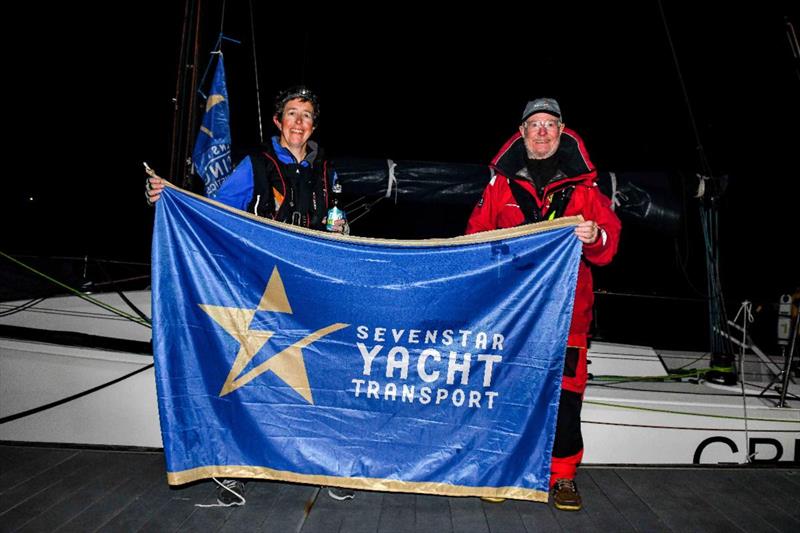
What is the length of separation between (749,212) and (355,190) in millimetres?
40783

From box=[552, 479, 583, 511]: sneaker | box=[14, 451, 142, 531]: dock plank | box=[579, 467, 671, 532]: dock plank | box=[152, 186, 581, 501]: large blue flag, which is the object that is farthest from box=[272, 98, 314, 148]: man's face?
box=[579, 467, 671, 532]: dock plank

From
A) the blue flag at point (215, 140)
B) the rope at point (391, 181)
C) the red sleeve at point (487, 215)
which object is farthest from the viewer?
the rope at point (391, 181)

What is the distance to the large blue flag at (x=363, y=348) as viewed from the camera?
2490 millimetres

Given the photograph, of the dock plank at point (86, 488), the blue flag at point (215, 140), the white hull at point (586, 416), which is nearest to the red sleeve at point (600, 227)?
the white hull at point (586, 416)

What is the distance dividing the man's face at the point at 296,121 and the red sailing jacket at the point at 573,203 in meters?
1.15

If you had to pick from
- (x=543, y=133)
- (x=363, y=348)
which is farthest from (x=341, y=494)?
(x=543, y=133)

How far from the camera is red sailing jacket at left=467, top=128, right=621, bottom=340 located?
2.71 meters

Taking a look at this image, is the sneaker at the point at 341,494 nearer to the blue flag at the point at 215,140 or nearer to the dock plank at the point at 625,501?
the dock plank at the point at 625,501

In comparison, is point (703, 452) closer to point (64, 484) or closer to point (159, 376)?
point (159, 376)

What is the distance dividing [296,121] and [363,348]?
1424 mm

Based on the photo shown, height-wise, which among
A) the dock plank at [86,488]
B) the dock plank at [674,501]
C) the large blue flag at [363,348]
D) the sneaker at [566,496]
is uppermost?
the large blue flag at [363,348]

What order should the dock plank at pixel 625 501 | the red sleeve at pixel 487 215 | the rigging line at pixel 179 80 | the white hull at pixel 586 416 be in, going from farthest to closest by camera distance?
the white hull at pixel 586 416
the rigging line at pixel 179 80
the red sleeve at pixel 487 215
the dock plank at pixel 625 501

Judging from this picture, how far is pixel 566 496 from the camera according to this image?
2582mm

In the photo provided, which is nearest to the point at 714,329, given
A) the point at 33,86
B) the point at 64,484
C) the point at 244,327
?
the point at 244,327
